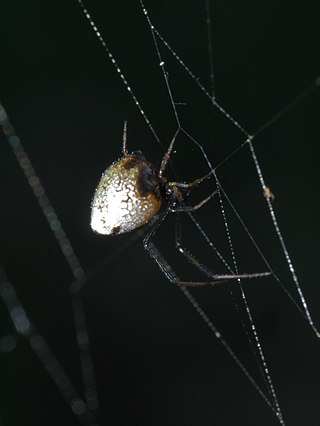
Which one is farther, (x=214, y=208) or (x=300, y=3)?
(x=214, y=208)

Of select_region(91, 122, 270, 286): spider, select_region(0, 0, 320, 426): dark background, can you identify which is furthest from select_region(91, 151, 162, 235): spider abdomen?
select_region(0, 0, 320, 426): dark background

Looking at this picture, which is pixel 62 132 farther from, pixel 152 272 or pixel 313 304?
pixel 313 304

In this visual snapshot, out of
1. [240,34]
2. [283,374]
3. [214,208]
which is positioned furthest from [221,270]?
[240,34]

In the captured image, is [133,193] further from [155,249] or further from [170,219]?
[170,219]

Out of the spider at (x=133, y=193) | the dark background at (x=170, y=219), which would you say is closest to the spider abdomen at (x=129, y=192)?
the spider at (x=133, y=193)

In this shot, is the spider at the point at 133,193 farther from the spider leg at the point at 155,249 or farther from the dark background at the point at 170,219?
the dark background at the point at 170,219
